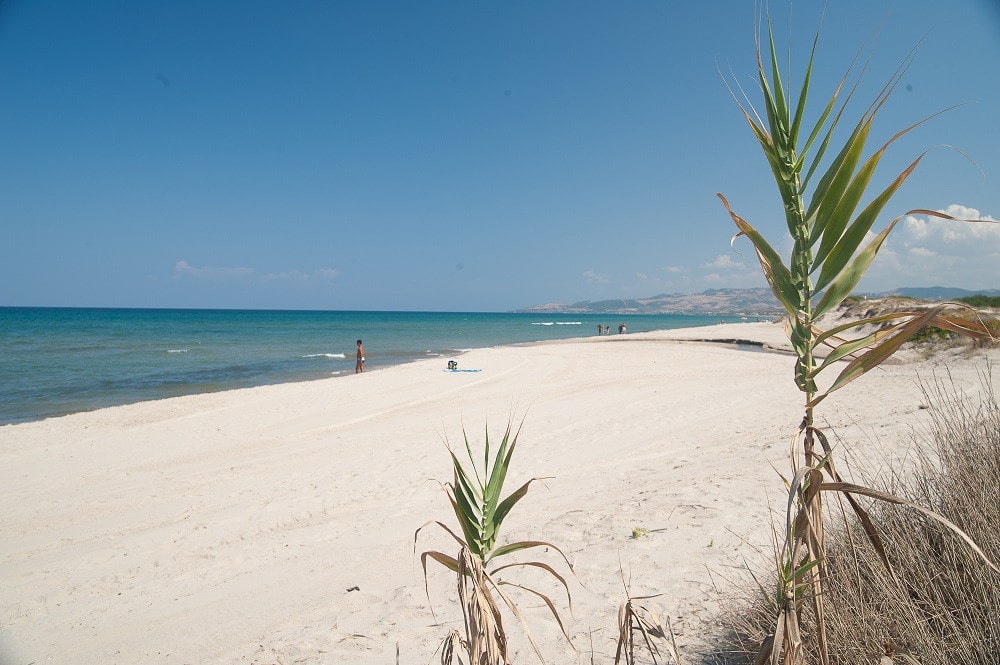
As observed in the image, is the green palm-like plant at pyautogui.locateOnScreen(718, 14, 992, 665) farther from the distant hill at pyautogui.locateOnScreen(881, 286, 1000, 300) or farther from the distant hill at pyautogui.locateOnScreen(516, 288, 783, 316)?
the distant hill at pyautogui.locateOnScreen(516, 288, 783, 316)

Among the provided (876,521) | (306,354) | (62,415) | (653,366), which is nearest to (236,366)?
(306,354)

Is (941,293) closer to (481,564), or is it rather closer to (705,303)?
(481,564)

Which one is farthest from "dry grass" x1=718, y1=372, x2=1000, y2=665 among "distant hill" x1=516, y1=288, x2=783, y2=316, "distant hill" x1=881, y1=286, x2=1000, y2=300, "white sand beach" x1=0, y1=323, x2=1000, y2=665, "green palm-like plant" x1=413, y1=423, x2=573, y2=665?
"distant hill" x1=516, y1=288, x2=783, y2=316

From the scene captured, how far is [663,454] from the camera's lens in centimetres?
681

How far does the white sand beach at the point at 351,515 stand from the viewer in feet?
11.1

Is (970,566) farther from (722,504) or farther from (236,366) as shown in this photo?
(236,366)

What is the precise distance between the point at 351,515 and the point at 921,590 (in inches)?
196

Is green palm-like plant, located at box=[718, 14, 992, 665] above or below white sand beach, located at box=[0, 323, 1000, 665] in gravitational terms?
above

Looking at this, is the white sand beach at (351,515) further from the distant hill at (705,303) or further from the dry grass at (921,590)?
the distant hill at (705,303)

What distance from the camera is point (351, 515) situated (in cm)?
553

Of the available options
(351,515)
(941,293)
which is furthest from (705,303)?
(351,515)

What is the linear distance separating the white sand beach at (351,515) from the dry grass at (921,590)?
1.81 ft

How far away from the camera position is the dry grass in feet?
5.65

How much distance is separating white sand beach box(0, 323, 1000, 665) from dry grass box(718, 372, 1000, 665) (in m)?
0.55
